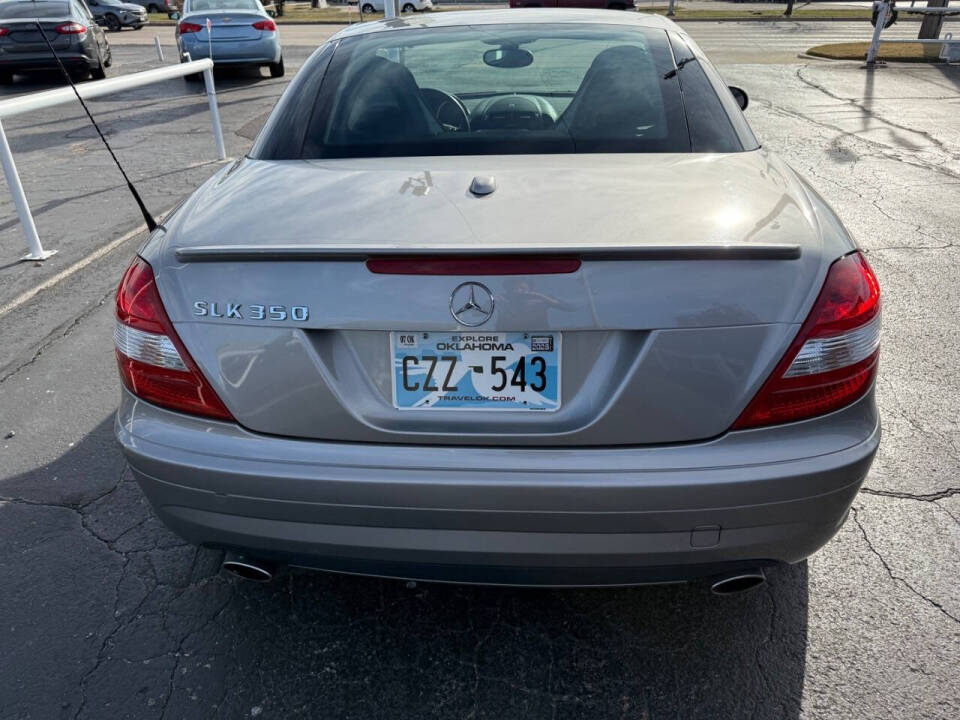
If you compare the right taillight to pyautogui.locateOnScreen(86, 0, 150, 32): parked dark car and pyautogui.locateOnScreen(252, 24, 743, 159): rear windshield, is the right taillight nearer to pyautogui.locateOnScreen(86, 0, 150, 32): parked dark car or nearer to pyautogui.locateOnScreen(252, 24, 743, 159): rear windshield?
pyautogui.locateOnScreen(252, 24, 743, 159): rear windshield

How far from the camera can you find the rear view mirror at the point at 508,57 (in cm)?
314

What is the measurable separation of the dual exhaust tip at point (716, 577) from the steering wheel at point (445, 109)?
157cm

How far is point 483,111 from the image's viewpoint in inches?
116

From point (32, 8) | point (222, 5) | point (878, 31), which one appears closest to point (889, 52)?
point (878, 31)

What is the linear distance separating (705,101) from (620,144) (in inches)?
16.0

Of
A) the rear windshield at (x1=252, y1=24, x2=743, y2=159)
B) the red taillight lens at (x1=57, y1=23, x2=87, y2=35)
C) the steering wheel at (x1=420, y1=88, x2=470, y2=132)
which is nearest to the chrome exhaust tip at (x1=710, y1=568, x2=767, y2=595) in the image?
the rear windshield at (x1=252, y1=24, x2=743, y2=159)

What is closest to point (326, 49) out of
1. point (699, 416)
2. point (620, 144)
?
point (620, 144)

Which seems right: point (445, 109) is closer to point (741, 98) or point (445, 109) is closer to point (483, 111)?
point (483, 111)

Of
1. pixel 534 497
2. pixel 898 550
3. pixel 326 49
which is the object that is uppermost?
pixel 326 49

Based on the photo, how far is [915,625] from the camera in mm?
2268

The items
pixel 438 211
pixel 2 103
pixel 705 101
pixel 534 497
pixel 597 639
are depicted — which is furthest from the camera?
pixel 2 103

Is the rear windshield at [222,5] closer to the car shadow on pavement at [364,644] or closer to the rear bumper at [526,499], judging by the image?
the car shadow on pavement at [364,644]

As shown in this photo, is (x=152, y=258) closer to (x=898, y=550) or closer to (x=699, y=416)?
(x=699, y=416)

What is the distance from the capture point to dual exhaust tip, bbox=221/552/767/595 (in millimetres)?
1919
